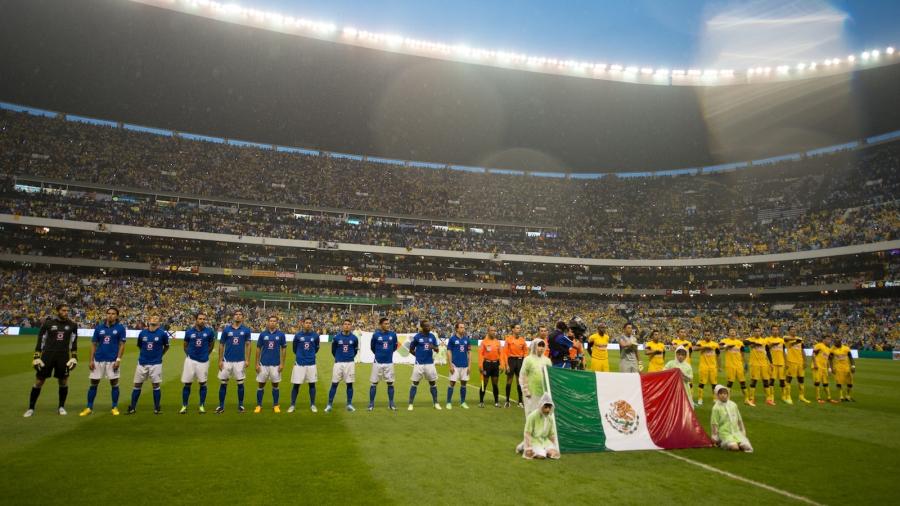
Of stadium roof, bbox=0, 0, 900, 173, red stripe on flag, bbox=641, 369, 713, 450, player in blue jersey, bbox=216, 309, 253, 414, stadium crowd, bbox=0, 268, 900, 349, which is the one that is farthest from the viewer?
stadium crowd, bbox=0, 268, 900, 349

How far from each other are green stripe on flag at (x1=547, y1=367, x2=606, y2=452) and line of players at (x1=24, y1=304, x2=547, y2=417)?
8.79ft

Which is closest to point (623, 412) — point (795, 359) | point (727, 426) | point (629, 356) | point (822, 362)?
point (727, 426)

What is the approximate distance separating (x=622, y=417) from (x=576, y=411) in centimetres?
99

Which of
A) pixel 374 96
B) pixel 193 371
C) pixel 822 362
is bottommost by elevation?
pixel 822 362

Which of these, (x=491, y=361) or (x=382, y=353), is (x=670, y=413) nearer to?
(x=491, y=361)

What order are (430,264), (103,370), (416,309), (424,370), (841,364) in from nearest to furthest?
1. (103,370)
2. (424,370)
3. (841,364)
4. (416,309)
5. (430,264)

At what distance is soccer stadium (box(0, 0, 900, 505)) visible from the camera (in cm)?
822

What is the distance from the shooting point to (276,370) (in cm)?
1219

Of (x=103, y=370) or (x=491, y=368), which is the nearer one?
(x=103, y=370)

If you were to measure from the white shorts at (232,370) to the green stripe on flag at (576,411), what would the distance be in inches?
290

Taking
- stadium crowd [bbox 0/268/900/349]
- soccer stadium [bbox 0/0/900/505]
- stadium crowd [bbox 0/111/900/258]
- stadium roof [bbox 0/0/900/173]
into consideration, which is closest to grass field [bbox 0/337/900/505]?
soccer stadium [bbox 0/0/900/505]

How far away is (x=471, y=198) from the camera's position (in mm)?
63219

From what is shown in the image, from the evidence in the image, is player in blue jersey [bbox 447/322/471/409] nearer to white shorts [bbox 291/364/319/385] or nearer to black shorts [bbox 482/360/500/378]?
black shorts [bbox 482/360/500/378]

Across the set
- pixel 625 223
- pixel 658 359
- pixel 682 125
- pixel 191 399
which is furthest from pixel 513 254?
pixel 191 399
